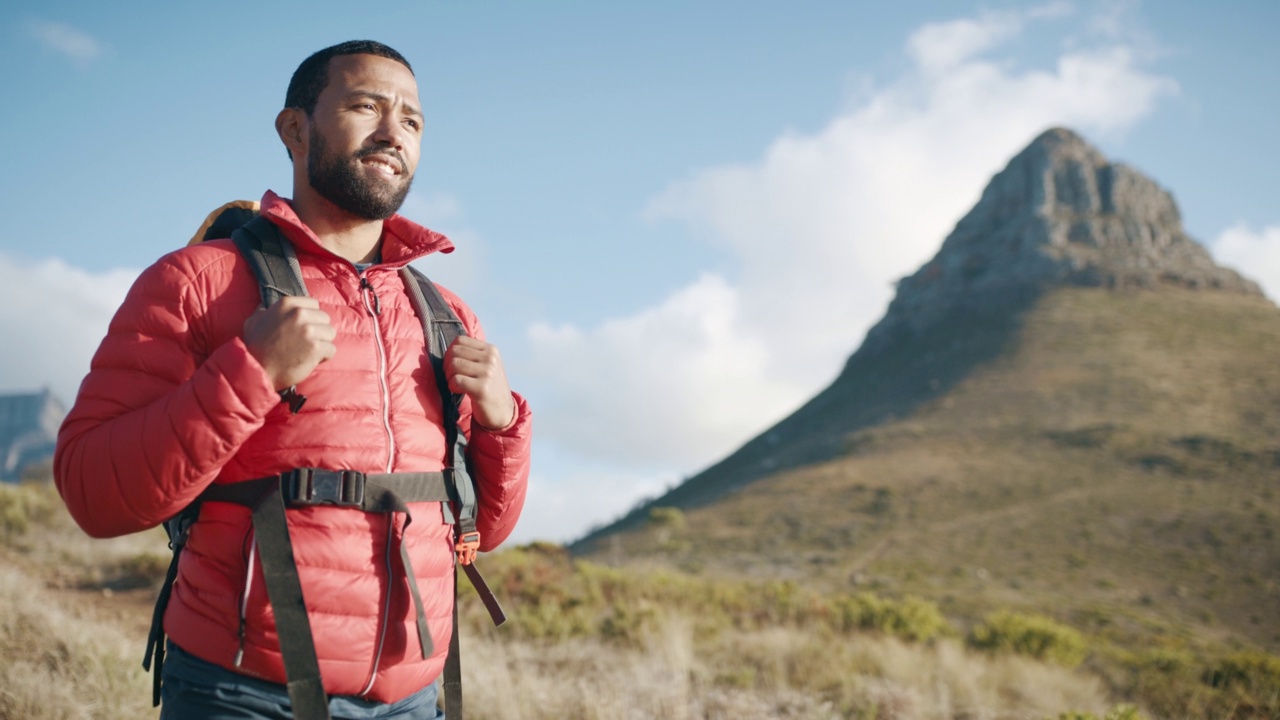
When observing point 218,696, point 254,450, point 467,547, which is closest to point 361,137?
point 254,450

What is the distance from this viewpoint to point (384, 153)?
206 cm

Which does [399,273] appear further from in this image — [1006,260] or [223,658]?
[1006,260]

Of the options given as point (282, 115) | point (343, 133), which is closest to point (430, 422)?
point (343, 133)

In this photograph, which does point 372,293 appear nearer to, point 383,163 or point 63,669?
point 383,163

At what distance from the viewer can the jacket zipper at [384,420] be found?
1773mm

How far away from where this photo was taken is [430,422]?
6.54 feet

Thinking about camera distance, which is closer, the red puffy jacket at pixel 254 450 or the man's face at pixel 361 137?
the red puffy jacket at pixel 254 450

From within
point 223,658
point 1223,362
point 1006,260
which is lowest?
point 223,658

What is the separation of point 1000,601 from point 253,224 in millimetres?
28380

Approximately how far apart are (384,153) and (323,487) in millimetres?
839

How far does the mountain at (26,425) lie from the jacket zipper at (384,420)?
128621 mm

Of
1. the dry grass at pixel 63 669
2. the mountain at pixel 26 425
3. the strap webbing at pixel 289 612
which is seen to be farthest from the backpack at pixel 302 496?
the mountain at pixel 26 425

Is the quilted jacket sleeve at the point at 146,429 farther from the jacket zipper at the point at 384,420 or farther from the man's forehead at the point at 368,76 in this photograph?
the man's forehead at the point at 368,76

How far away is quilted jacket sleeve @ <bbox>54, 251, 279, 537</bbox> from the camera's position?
156 centimetres
